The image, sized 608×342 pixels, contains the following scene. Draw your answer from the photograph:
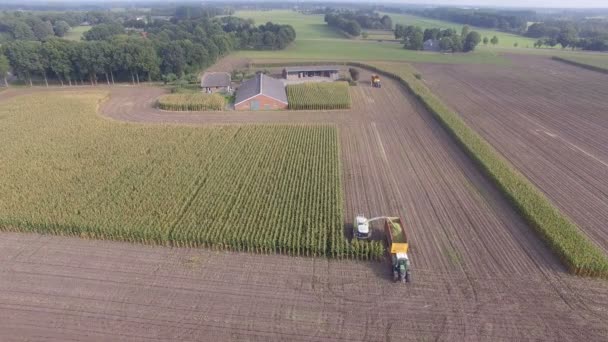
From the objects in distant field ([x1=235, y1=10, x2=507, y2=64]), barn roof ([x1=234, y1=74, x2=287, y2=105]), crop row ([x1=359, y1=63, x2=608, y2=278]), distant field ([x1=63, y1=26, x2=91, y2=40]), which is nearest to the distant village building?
distant field ([x1=235, y1=10, x2=507, y2=64])

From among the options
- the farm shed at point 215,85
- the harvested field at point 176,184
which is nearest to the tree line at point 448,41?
the farm shed at point 215,85

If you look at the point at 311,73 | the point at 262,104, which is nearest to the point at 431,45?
the point at 311,73

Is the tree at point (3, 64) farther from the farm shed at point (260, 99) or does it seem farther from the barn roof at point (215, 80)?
the farm shed at point (260, 99)

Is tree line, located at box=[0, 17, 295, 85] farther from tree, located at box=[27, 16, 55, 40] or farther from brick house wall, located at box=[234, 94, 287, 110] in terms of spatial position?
tree, located at box=[27, 16, 55, 40]

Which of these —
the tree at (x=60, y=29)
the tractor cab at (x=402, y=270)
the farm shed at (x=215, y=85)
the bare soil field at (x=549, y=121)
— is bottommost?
the tractor cab at (x=402, y=270)

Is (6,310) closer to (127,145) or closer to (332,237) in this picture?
(332,237)
